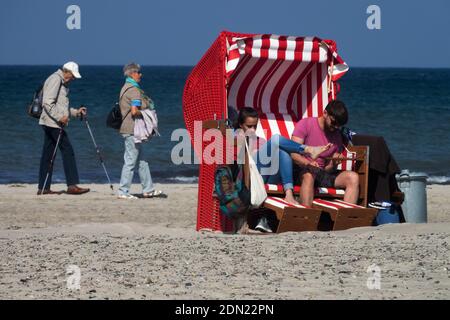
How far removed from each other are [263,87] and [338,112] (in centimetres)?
155

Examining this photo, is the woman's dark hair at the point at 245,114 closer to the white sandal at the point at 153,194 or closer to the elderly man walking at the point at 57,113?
the elderly man walking at the point at 57,113

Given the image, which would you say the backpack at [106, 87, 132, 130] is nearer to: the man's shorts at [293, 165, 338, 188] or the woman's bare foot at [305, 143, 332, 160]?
the man's shorts at [293, 165, 338, 188]

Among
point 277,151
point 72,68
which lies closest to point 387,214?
point 277,151

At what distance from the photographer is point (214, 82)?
32.0ft

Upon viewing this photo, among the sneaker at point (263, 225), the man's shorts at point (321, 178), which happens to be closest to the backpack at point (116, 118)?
the man's shorts at point (321, 178)

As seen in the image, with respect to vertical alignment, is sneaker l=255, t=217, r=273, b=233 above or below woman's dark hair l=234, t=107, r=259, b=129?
below

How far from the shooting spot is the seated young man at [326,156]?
31.6 feet

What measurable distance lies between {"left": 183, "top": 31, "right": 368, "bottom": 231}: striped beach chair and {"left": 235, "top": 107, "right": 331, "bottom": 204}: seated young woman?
0.16m

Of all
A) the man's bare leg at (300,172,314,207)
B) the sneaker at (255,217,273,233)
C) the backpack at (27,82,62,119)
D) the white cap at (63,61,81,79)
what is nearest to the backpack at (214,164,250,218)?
the sneaker at (255,217,273,233)

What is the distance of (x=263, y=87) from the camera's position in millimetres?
11016

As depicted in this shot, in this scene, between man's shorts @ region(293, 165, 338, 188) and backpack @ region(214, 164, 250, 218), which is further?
man's shorts @ region(293, 165, 338, 188)

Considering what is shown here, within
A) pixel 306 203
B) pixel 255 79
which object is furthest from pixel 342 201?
pixel 255 79

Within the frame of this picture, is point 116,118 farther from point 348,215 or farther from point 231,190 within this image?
point 348,215

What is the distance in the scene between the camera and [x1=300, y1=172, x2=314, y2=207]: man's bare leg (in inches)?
376
